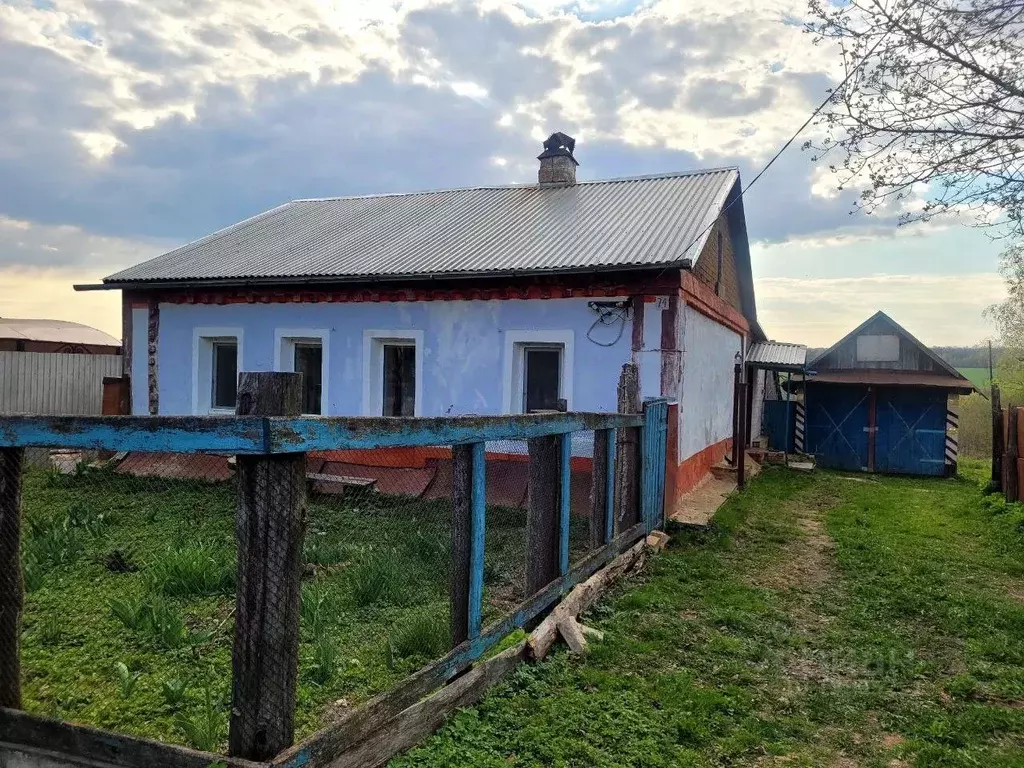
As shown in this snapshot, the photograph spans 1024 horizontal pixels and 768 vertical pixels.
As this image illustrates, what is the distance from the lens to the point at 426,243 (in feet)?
36.6

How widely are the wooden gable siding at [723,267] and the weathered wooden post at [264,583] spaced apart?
8.08 meters

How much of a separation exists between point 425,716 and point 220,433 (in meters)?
1.65

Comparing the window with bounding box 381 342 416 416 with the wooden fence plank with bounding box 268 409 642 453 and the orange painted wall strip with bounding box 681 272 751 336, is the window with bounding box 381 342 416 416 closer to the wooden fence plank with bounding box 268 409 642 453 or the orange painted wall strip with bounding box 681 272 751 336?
the orange painted wall strip with bounding box 681 272 751 336

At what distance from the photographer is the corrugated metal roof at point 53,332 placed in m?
24.0

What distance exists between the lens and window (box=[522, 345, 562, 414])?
9.66m

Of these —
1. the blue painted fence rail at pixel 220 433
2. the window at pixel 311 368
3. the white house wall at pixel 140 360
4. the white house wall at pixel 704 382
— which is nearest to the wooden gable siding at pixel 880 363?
the white house wall at pixel 704 382

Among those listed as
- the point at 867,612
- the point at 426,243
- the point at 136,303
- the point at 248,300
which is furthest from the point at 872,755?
the point at 136,303

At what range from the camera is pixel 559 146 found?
1384 centimetres

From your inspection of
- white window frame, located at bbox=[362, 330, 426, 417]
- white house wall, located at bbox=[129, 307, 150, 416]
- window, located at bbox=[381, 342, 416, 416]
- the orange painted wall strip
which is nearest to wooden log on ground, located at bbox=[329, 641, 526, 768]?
the orange painted wall strip

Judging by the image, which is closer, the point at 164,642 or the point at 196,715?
the point at 196,715

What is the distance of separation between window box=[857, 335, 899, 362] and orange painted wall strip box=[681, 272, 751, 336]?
4.31 meters

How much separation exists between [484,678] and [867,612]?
357cm

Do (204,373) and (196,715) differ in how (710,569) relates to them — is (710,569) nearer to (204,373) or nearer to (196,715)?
(196,715)

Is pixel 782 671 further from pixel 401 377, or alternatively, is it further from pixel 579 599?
pixel 401 377
